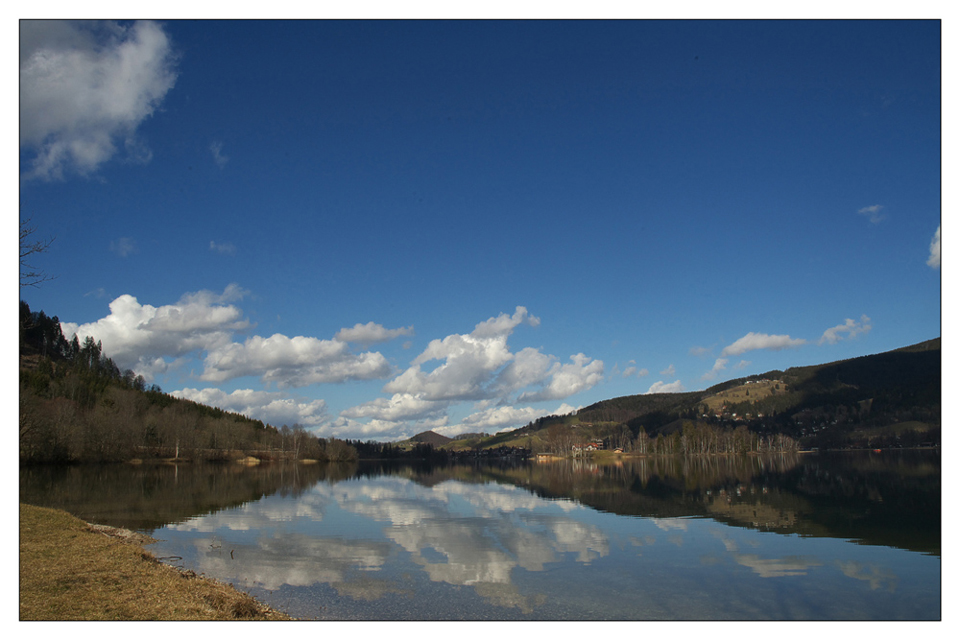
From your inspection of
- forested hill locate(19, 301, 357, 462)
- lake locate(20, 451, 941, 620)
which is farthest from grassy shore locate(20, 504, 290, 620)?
forested hill locate(19, 301, 357, 462)

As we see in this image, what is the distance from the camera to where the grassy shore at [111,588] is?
13719 mm

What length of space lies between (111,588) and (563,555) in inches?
722

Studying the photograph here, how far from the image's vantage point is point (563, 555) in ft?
85.1

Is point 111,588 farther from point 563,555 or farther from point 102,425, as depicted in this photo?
point 102,425

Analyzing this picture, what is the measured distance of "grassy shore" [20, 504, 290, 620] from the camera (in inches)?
540

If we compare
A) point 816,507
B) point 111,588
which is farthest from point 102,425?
point 816,507

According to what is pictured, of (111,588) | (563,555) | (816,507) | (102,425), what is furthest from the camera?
(102,425)

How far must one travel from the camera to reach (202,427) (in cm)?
18362

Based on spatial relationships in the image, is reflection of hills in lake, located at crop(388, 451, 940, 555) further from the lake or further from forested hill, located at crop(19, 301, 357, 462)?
forested hill, located at crop(19, 301, 357, 462)

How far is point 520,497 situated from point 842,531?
36046 mm
